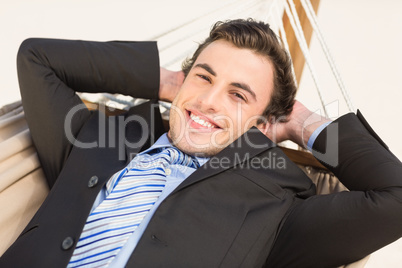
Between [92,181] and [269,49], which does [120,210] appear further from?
[269,49]

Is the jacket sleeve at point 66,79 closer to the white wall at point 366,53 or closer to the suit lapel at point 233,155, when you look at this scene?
the suit lapel at point 233,155

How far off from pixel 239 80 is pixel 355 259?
0.70m

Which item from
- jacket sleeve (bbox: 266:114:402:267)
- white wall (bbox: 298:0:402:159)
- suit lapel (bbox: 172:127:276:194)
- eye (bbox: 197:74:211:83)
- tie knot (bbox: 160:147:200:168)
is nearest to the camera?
jacket sleeve (bbox: 266:114:402:267)

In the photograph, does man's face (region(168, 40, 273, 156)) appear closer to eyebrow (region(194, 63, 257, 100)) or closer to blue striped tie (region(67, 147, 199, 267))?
eyebrow (region(194, 63, 257, 100))

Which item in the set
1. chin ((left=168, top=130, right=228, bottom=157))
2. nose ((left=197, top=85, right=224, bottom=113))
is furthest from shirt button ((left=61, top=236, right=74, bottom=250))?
nose ((left=197, top=85, right=224, bottom=113))

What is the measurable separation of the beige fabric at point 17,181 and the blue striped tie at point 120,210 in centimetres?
33

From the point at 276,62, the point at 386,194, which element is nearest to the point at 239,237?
the point at 386,194

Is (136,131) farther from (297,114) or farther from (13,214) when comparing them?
(297,114)

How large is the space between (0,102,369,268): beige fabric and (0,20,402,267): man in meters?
0.05

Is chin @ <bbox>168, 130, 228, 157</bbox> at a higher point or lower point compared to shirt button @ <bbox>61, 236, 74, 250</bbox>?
higher

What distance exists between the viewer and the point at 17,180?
4.64 feet

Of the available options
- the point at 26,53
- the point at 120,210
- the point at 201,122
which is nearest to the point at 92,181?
the point at 120,210

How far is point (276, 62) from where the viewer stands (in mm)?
1595

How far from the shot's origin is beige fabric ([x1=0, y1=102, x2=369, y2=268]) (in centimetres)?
134
